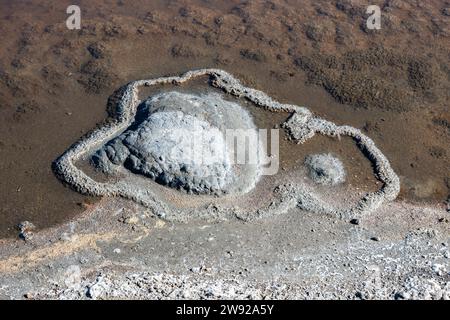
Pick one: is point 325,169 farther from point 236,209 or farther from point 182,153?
point 182,153

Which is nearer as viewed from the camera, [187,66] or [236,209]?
[236,209]

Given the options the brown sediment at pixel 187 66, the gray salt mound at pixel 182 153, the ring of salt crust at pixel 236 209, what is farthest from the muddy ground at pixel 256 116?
the gray salt mound at pixel 182 153

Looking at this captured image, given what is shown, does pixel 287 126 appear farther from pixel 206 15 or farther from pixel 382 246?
pixel 206 15

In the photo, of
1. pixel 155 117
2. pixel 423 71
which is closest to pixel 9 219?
pixel 155 117

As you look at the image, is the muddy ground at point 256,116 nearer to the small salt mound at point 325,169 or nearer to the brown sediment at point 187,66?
the brown sediment at point 187,66

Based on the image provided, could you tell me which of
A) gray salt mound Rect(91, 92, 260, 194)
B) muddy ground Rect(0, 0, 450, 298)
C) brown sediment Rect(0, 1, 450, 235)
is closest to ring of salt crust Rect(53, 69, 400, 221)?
muddy ground Rect(0, 0, 450, 298)

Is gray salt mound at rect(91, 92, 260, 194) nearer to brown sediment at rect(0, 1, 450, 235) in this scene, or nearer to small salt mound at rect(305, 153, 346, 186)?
small salt mound at rect(305, 153, 346, 186)

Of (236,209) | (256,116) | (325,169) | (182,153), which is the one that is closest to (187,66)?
(256,116)
